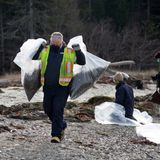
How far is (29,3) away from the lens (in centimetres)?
5059

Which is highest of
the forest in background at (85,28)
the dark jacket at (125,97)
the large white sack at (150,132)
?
the dark jacket at (125,97)

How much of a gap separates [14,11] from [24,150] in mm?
45427

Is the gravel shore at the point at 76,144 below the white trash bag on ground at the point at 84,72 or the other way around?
below

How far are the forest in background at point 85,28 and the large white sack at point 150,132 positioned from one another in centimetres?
3751

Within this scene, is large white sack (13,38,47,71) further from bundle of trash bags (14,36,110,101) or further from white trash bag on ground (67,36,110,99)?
white trash bag on ground (67,36,110,99)

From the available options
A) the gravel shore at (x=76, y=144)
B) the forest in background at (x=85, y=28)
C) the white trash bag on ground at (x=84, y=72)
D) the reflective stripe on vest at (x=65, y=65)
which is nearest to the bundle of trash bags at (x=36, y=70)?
the white trash bag on ground at (x=84, y=72)

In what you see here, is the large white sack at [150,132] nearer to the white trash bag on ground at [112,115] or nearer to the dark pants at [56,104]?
the white trash bag on ground at [112,115]

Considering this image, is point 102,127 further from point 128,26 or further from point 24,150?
Answer: point 128,26

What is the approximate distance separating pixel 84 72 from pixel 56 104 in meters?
1.48

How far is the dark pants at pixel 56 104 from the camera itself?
8.95 meters

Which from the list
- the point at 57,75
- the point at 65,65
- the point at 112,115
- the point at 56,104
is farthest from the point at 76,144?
the point at 112,115

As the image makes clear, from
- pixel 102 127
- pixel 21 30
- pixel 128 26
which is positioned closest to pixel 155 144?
pixel 102 127

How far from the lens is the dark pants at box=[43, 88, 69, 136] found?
8.95m

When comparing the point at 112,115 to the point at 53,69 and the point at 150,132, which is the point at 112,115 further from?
the point at 53,69
